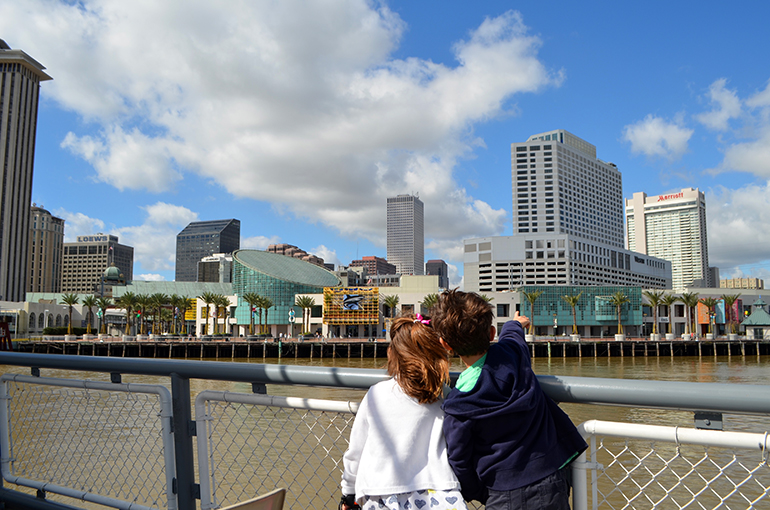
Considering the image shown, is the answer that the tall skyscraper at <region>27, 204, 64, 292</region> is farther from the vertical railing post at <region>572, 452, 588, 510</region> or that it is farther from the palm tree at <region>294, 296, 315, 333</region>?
the vertical railing post at <region>572, 452, 588, 510</region>

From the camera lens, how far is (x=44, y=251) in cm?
17725

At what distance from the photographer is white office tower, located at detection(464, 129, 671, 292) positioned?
13650 cm

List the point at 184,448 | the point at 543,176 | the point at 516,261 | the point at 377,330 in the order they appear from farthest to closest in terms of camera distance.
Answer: the point at 543,176 → the point at 516,261 → the point at 377,330 → the point at 184,448

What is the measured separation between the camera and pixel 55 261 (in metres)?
181

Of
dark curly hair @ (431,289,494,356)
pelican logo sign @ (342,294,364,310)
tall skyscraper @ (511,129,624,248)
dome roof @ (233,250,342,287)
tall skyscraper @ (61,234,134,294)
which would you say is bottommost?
dark curly hair @ (431,289,494,356)

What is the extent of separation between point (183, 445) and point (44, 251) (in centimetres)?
20654

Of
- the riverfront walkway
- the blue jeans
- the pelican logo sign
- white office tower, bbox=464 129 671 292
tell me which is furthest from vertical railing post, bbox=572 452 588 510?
white office tower, bbox=464 129 671 292

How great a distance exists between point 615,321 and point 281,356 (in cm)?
5593

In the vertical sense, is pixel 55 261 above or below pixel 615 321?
above

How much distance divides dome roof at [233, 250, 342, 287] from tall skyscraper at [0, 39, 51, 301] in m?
59.3

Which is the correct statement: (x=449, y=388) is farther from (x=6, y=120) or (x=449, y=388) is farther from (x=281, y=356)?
(x=6, y=120)

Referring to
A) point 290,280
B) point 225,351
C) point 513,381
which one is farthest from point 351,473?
point 290,280

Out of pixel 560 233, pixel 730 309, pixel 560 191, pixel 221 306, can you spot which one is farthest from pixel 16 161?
pixel 560 191

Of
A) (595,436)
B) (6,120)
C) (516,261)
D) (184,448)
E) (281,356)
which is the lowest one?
(281,356)
